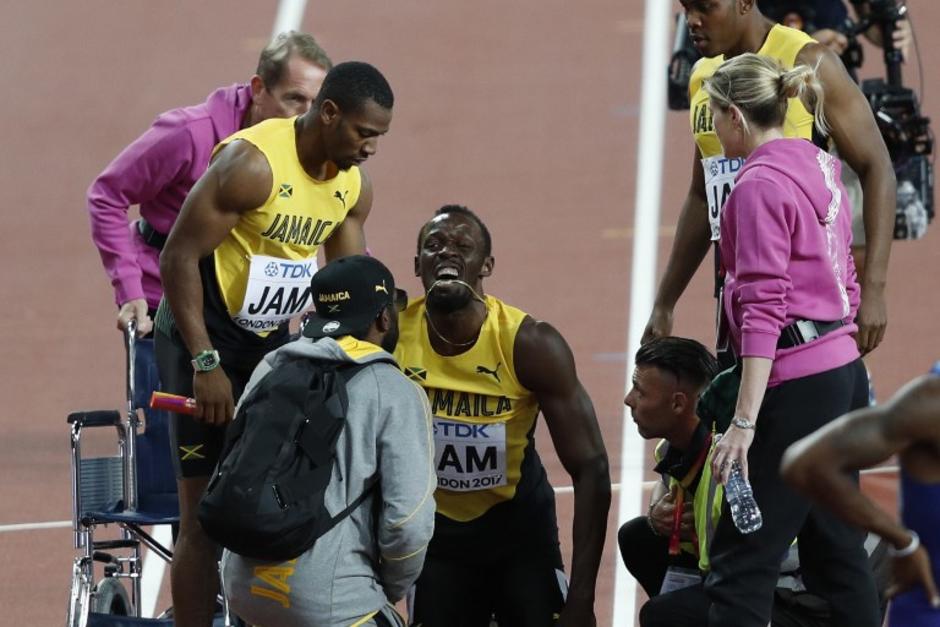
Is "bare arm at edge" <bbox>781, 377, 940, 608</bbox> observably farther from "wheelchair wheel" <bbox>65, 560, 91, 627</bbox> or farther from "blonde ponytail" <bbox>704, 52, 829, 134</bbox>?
"wheelchair wheel" <bbox>65, 560, 91, 627</bbox>

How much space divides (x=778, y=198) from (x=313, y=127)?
4.92 feet

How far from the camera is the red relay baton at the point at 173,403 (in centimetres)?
561

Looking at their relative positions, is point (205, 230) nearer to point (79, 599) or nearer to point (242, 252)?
point (242, 252)

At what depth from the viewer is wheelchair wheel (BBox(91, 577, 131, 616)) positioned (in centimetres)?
626

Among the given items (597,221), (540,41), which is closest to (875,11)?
(597,221)

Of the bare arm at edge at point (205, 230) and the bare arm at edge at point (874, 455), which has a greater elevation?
the bare arm at edge at point (205, 230)

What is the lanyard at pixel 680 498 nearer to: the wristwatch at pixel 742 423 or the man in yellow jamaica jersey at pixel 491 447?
the man in yellow jamaica jersey at pixel 491 447

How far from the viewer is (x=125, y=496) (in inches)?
249

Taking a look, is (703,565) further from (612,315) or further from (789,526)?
(612,315)

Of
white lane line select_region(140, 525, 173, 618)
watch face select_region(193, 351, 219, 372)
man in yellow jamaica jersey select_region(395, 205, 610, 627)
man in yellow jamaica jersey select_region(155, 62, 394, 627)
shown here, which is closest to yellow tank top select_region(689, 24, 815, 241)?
man in yellow jamaica jersey select_region(395, 205, 610, 627)

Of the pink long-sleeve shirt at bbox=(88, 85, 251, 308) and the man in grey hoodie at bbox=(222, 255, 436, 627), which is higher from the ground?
the pink long-sleeve shirt at bbox=(88, 85, 251, 308)

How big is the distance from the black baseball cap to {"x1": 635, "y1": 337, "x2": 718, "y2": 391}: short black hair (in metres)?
1.02

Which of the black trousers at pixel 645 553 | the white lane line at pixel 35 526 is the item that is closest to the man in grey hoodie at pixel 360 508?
the black trousers at pixel 645 553

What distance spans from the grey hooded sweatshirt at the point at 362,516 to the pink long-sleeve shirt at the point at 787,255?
2.98 ft
